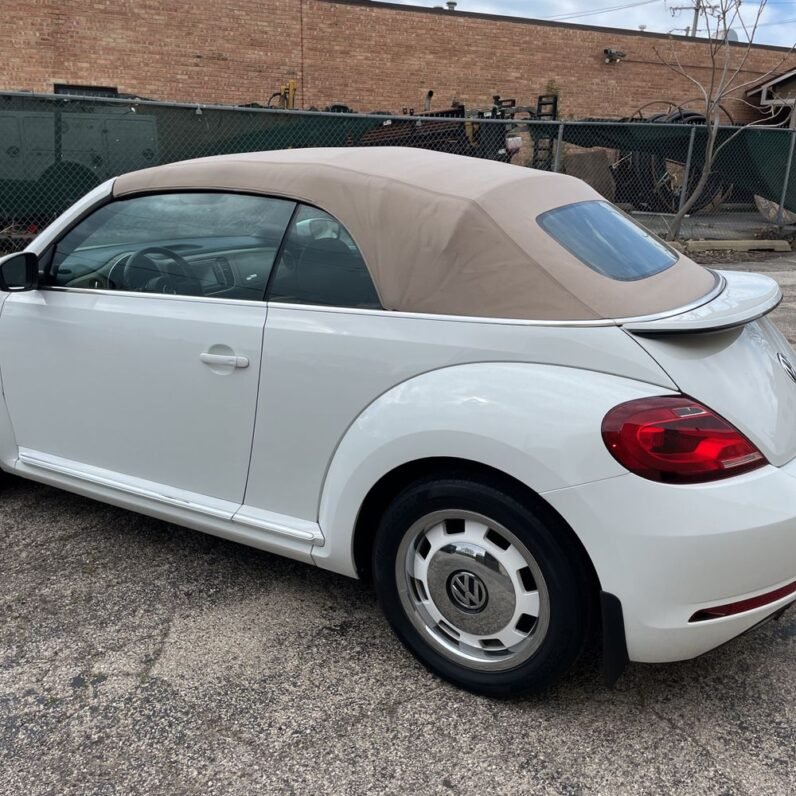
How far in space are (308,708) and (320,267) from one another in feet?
4.67

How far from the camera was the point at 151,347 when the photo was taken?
285 cm

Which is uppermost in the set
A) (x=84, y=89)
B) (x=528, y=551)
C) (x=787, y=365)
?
(x=84, y=89)

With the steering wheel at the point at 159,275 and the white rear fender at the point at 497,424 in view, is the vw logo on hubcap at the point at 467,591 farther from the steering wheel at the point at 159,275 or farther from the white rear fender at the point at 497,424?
the steering wheel at the point at 159,275

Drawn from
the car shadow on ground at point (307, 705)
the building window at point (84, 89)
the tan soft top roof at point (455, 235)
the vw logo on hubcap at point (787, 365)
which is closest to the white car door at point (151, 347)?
the tan soft top roof at point (455, 235)

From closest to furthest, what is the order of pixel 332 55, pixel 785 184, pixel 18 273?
pixel 18 273
pixel 785 184
pixel 332 55

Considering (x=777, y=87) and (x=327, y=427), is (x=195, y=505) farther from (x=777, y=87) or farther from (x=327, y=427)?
(x=777, y=87)

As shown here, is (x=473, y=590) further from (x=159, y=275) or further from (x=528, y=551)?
(x=159, y=275)

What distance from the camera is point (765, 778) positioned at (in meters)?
Answer: 2.09

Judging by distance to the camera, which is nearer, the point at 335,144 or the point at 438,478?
the point at 438,478

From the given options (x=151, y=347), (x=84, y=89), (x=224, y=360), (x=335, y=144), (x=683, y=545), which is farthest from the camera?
(x=84, y=89)

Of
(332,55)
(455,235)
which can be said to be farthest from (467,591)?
(332,55)

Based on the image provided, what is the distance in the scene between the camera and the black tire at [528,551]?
6.93 feet

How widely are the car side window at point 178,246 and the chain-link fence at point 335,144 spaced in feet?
20.3

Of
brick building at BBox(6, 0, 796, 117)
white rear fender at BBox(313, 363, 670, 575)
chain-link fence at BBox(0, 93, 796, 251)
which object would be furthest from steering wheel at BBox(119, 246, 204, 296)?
brick building at BBox(6, 0, 796, 117)
